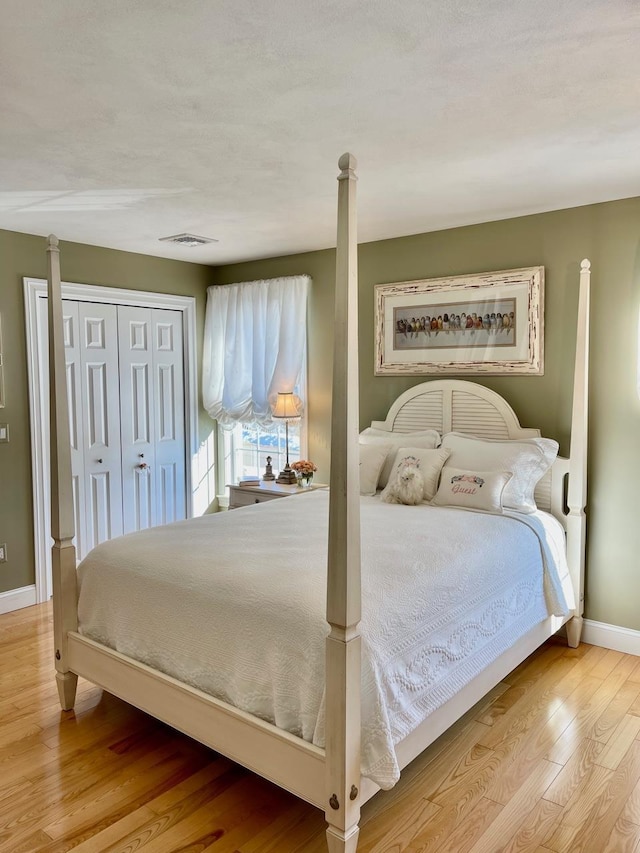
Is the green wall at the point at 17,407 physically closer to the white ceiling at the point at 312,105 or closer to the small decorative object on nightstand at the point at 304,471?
the white ceiling at the point at 312,105

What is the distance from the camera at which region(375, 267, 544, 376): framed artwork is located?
369 cm

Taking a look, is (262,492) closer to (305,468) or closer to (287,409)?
(305,468)

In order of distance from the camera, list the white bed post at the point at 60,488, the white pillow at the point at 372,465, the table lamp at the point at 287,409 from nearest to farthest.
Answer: the white bed post at the point at 60,488 → the white pillow at the point at 372,465 → the table lamp at the point at 287,409

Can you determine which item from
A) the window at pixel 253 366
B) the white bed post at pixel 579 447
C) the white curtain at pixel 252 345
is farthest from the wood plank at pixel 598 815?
the white curtain at pixel 252 345

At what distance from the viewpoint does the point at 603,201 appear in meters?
3.37

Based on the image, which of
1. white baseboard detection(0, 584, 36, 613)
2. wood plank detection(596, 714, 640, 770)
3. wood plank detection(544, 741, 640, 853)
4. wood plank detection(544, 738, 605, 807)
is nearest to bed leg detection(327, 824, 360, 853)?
wood plank detection(544, 741, 640, 853)

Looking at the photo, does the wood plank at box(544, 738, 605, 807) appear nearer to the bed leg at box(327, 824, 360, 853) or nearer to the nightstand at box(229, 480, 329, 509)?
the bed leg at box(327, 824, 360, 853)

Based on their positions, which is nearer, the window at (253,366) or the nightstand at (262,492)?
the nightstand at (262,492)

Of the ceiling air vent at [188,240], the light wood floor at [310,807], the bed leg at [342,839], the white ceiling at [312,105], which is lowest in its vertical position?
the light wood floor at [310,807]

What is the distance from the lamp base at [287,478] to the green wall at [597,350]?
1587mm

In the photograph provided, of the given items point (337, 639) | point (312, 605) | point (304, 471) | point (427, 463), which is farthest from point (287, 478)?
point (337, 639)

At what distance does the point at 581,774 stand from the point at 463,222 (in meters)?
2.96

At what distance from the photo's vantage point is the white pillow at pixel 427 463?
3.54m

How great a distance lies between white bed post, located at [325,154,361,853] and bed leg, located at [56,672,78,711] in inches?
59.6
